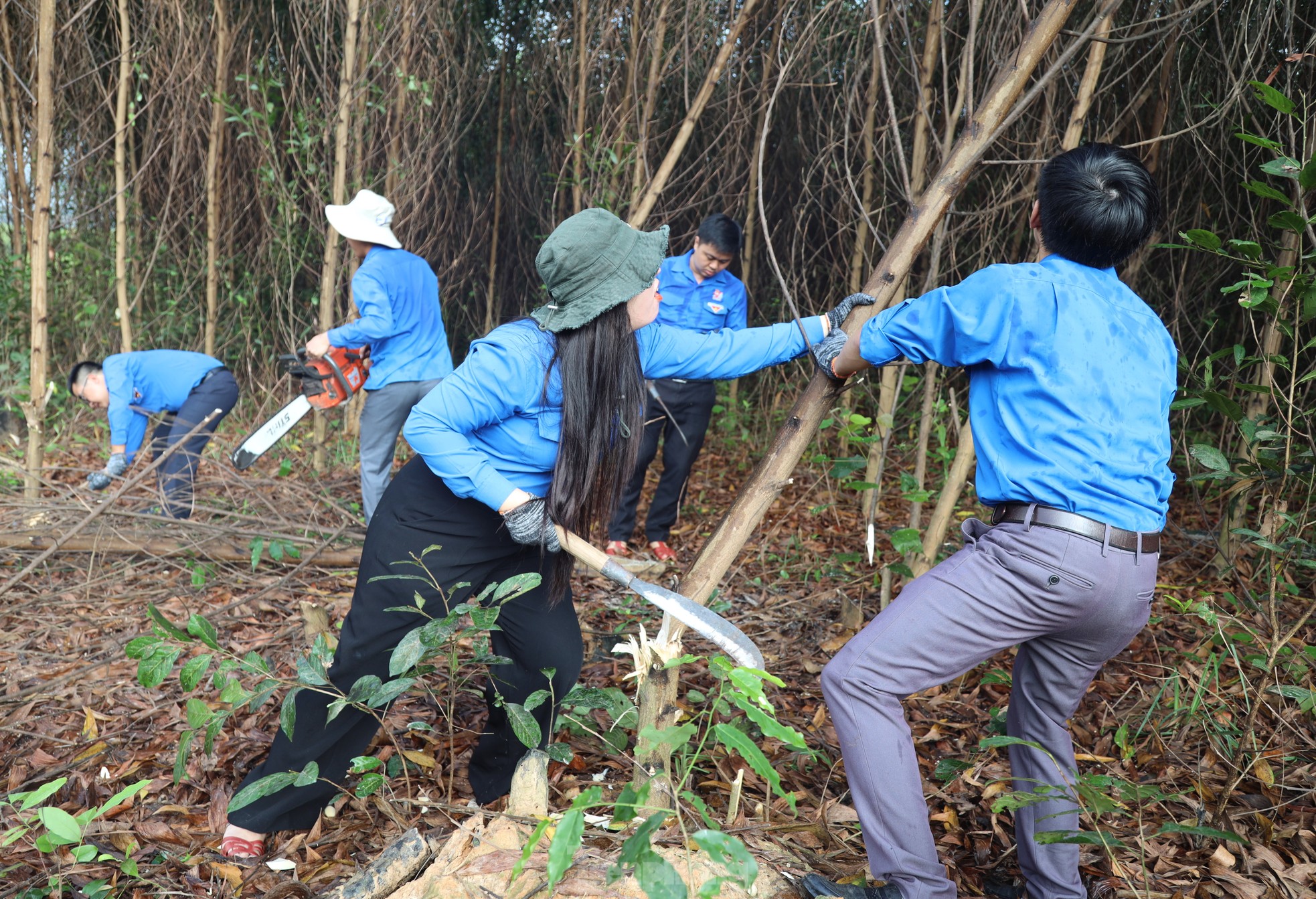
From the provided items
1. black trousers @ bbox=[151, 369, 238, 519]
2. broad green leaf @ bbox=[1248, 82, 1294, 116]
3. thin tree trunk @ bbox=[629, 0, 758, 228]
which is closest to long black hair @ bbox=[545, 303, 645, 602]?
broad green leaf @ bbox=[1248, 82, 1294, 116]

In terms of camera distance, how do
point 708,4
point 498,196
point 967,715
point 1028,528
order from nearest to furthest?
point 1028,528
point 967,715
point 708,4
point 498,196

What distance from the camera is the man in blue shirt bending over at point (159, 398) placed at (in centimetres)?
511

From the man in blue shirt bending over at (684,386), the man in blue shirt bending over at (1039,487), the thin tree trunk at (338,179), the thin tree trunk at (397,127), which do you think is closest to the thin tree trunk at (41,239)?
the thin tree trunk at (338,179)

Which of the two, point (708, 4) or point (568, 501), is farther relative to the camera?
point (708, 4)

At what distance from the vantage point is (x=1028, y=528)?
1.85m

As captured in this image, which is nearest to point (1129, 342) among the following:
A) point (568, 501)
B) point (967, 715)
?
point (568, 501)

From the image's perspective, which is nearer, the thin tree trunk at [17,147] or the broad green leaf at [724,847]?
the broad green leaf at [724,847]

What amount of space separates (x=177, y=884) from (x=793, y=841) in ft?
5.30

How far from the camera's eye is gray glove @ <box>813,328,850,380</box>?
2252 mm

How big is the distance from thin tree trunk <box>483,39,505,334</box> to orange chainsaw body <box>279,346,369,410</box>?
407cm

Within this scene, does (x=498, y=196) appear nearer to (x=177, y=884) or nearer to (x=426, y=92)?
(x=426, y=92)

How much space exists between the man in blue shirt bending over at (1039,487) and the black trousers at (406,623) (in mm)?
928

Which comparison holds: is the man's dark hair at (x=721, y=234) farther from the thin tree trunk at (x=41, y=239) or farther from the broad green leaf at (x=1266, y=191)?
the thin tree trunk at (x=41, y=239)

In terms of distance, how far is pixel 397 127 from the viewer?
7.20 metres
